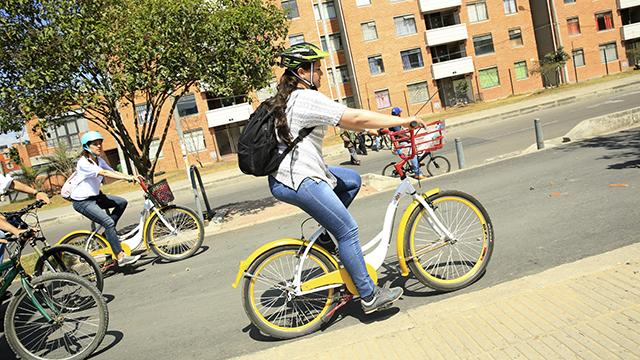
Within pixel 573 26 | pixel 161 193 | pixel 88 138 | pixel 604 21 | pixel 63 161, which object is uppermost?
pixel 573 26

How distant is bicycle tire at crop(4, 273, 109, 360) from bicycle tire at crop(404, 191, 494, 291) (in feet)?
8.96

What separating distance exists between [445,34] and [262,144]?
4271 cm

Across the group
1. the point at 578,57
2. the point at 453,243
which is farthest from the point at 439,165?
the point at 578,57

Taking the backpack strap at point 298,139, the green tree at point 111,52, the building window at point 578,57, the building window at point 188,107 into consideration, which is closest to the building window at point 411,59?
the building window at point 578,57

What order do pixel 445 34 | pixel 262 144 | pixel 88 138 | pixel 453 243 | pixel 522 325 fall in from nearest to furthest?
pixel 522 325 < pixel 262 144 < pixel 453 243 < pixel 88 138 < pixel 445 34

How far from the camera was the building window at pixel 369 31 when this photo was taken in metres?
41.3

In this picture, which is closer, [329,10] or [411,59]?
[411,59]

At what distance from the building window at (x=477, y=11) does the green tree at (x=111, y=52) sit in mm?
38966

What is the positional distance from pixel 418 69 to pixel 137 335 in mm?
41480

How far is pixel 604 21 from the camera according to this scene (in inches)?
1788

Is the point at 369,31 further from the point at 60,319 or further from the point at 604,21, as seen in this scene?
the point at 60,319

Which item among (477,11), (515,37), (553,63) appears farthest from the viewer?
(515,37)

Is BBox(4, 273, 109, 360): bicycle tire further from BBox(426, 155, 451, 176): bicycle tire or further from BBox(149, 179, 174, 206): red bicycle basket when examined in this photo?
BBox(426, 155, 451, 176): bicycle tire

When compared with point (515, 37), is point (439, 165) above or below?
below
